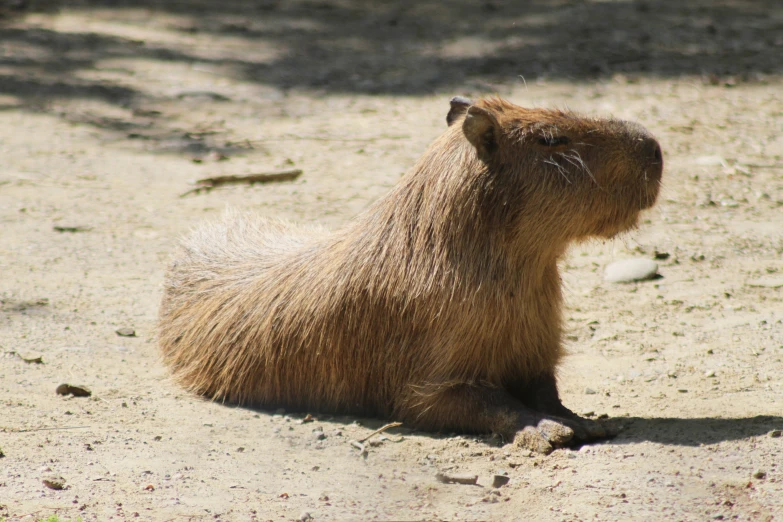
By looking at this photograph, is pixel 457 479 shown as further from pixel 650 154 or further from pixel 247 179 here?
pixel 247 179

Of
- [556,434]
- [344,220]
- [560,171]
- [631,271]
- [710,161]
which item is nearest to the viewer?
[556,434]

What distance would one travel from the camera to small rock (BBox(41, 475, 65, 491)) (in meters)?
2.85

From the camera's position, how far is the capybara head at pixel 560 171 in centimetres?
323

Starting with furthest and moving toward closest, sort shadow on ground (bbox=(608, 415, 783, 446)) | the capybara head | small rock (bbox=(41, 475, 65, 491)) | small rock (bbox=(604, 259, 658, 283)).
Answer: small rock (bbox=(604, 259, 658, 283)) → the capybara head → shadow on ground (bbox=(608, 415, 783, 446)) → small rock (bbox=(41, 475, 65, 491))

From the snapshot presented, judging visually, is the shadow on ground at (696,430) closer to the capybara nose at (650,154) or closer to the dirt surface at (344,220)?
the dirt surface at (344,220)

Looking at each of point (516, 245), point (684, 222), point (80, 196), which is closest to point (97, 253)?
point (80, 196)

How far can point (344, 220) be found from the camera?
543 cm

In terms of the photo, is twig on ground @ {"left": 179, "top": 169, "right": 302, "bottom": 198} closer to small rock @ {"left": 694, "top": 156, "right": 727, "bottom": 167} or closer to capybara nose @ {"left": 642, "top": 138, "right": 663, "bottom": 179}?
small rock @ {"left": 694, "top": 156, "right": 727, "bottom": 167}

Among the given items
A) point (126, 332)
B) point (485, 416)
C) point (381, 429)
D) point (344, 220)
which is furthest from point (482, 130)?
point (344, 220)

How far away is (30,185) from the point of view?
597 cm

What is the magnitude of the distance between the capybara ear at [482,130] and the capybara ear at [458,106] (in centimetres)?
31

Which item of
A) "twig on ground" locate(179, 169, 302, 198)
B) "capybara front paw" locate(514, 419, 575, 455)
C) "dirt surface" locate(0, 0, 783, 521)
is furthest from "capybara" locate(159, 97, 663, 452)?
"twig on ground" locate(179, 169, 302, 198)

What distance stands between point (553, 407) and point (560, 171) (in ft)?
2.61

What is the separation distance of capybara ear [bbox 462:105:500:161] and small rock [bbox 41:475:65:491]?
1.62 meters
